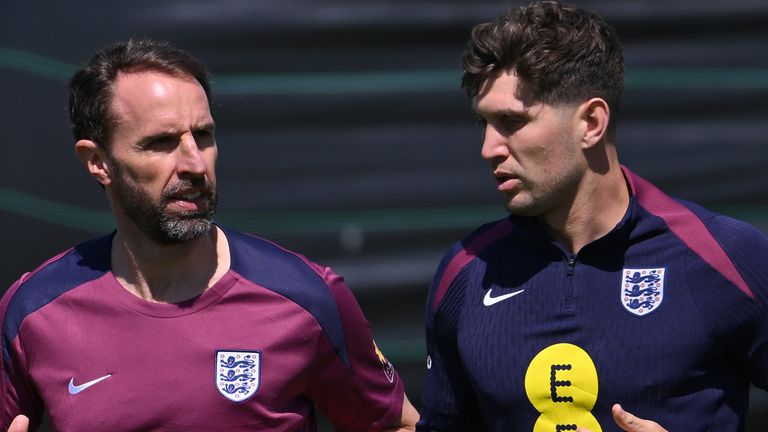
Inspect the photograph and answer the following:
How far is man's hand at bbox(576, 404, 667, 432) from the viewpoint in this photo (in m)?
2.42

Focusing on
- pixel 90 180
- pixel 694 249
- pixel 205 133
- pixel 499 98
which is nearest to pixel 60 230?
pixel 90 180

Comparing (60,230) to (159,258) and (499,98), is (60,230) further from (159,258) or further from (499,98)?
(499,98)

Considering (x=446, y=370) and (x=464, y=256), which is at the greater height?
(x=464, y=256)

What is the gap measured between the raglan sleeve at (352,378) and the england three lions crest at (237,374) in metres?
0.15

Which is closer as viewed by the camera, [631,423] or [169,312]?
[631,423]

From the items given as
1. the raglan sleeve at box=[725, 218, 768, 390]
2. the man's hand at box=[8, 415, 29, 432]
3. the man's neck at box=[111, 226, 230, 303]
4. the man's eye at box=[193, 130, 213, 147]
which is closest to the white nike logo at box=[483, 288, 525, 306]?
the raglan sleeve at box=[725, 218, 768, 390]

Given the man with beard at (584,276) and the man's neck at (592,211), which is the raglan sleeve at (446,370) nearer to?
the man with beard at (584,276)

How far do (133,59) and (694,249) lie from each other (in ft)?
4.08

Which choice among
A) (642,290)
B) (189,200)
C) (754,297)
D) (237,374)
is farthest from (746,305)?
(189,200)

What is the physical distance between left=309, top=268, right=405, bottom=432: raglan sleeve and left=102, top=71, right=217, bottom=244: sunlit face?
34cm

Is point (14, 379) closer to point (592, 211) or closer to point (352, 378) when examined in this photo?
point (352, 378)

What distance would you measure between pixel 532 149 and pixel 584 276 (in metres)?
0.28

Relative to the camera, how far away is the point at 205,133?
110 inches

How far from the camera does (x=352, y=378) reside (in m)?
2.82
